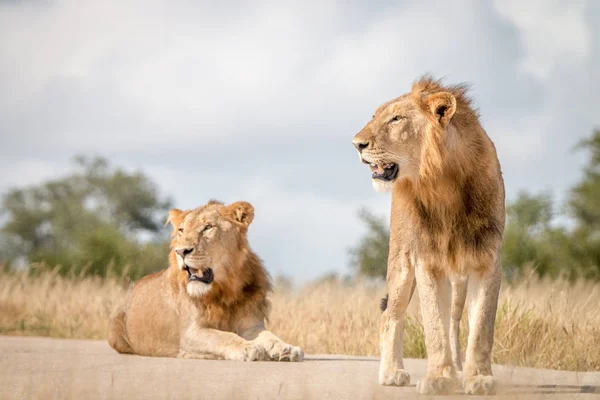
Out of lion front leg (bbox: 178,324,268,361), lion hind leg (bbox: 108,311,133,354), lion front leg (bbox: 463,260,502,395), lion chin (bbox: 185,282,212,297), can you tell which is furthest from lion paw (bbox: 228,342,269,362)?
lion front leg (bbox: 463,260,502,395)

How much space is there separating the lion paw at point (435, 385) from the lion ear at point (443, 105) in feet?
4.51

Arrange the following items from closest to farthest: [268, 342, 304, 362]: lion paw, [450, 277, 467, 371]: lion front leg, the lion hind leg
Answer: [450, 277, 467, 371]: lion front leg → [268, 342, 304, 362]: lion paw → the lion hind leg

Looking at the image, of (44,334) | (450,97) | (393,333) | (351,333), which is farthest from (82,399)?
(44,334)

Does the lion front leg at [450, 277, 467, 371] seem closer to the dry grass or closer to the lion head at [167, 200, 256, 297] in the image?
the dry grass

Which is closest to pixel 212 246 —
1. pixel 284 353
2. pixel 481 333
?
pixel 284 353

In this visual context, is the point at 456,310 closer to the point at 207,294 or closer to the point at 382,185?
the point at 382,185

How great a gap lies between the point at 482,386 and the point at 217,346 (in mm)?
2871

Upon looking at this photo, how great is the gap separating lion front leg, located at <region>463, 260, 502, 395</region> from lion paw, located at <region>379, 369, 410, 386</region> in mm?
489

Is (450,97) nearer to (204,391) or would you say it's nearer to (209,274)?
(204,391)

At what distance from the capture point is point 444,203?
5176 millimetres

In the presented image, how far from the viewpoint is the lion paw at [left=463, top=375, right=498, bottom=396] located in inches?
193

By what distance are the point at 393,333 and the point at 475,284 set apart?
66 cm

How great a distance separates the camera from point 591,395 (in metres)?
5.05

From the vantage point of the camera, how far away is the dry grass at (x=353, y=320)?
24.9ft
